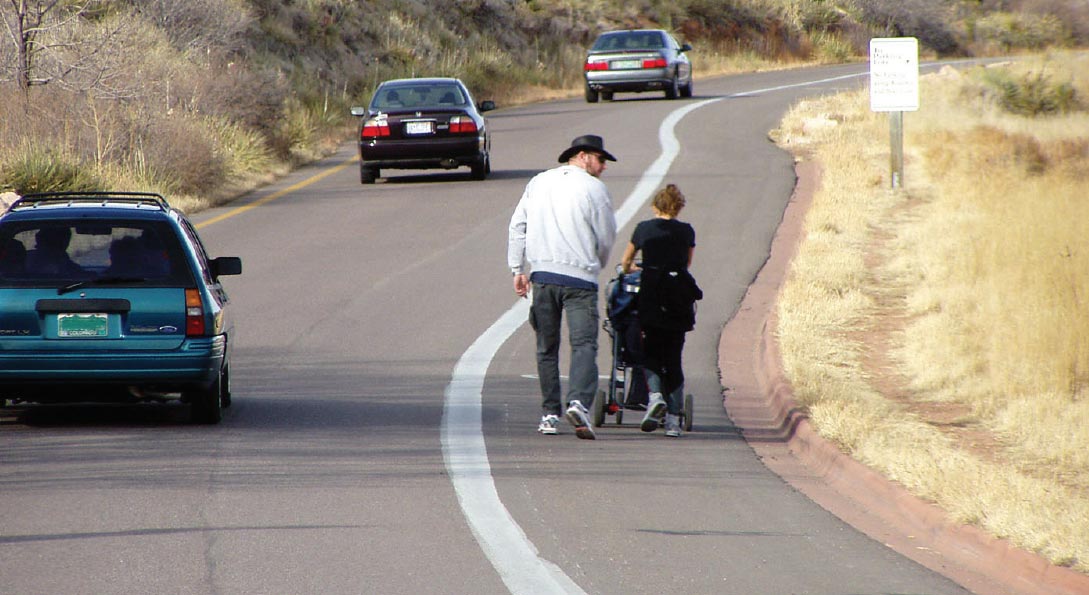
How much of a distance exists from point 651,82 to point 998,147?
13.8m

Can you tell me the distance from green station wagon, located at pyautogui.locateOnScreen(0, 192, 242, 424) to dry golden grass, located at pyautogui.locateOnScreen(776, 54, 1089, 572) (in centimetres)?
377

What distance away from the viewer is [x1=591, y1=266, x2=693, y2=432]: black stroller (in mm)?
9633

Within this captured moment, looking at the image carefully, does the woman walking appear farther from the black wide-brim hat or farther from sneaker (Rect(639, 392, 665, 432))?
the black wide-brim hat

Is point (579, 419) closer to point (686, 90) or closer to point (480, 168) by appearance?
point (480, 168)

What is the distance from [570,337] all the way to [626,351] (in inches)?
16.2

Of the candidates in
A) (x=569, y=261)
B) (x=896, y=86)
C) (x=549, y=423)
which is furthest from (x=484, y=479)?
(x=896, y=86)

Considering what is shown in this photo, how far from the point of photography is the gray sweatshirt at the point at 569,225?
9.36 m

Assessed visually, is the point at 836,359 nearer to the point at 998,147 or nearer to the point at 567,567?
the point at 567,567

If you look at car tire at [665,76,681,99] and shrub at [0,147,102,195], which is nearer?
shrub at [0,147,102,195]

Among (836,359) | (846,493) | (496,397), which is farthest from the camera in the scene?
(836,359)

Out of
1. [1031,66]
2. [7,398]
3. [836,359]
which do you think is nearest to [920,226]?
[836,359]

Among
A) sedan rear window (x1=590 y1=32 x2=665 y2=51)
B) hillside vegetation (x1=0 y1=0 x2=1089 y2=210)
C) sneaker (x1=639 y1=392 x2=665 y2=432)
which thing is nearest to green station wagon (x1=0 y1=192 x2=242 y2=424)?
sneaker (x1=639 y1=392 x2=665 y2=432)

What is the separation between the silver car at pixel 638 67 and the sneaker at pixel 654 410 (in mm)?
29444

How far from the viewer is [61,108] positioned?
890 inches
